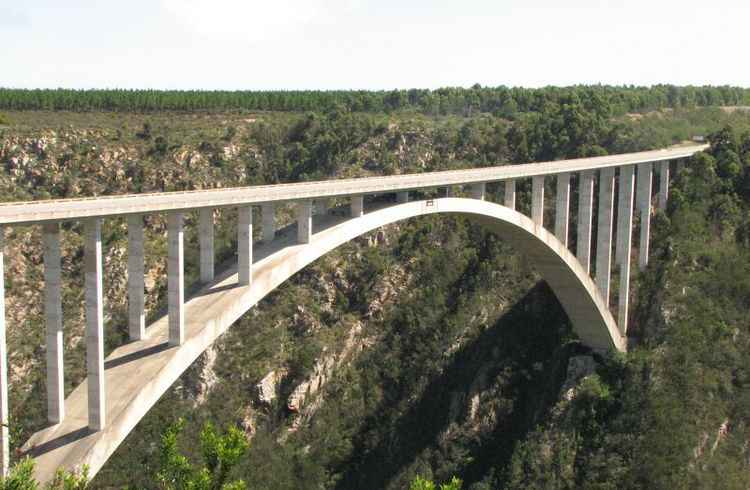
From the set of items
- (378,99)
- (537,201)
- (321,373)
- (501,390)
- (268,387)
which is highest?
(378,99)

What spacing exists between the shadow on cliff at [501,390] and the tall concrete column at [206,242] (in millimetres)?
22696

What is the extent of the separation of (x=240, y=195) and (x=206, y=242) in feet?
4.91

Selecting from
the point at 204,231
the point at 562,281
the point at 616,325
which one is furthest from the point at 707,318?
the point at 204,231

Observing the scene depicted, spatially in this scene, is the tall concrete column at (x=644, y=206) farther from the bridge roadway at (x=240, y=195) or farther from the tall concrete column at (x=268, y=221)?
the tall concrete column at (x=268, y=221)

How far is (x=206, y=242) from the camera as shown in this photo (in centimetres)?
2230

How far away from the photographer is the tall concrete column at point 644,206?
1670 inches

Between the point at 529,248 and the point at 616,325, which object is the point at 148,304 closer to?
the point at 529,248

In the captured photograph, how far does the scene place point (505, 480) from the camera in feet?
131

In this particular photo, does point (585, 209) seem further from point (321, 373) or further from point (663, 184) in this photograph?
point (321, 373)

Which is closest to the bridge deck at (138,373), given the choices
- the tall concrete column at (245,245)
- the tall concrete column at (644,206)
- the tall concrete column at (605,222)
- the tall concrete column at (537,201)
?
the tall concrete column at (245,245)

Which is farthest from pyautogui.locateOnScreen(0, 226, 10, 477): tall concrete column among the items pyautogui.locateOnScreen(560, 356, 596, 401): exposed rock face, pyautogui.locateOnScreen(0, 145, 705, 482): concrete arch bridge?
pyautogui.locateOnScreen(560, 356, 596, 401): exposed rock face

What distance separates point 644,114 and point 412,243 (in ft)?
105

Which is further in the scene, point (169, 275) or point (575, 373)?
point (575, 373)

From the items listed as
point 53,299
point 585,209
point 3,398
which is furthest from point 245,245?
point 585,209
